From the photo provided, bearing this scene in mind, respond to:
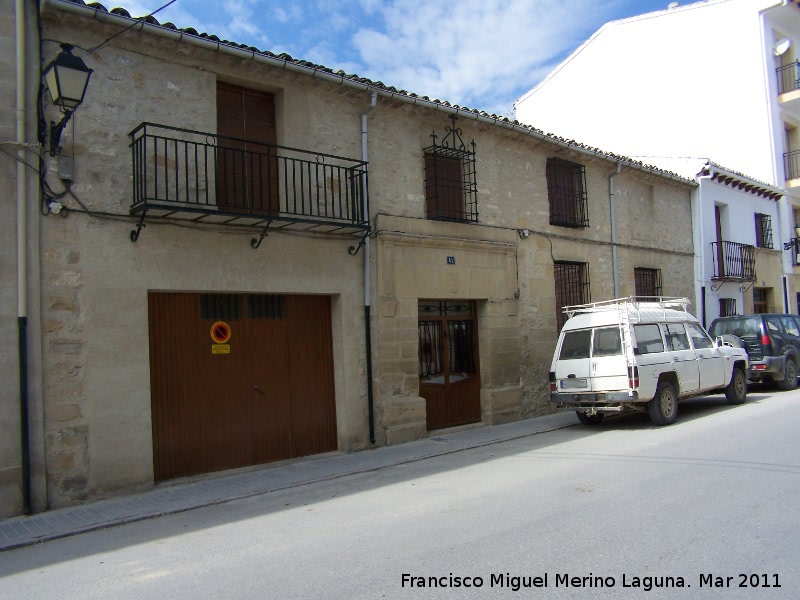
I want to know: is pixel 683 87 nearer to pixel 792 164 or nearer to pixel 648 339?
pixel 792 164

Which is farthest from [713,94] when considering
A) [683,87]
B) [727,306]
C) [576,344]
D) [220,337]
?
[220,337]

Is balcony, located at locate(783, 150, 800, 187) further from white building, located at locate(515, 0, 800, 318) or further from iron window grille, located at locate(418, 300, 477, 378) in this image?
iron window grille, located at locate(418, 300, 477, 378)

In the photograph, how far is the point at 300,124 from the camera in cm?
899

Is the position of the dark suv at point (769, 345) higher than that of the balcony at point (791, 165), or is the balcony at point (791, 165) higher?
the balcony at point (791, 165)

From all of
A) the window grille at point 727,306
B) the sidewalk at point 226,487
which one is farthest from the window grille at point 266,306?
the window grille at point 727,306

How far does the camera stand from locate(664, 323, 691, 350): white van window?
10.3 metres

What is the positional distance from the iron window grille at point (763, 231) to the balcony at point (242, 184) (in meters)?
15.8

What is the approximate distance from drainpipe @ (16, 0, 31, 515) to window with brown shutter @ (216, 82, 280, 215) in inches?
89.2

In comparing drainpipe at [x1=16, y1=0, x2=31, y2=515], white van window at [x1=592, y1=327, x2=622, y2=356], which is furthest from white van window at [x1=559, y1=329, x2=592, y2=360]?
drainpipe at [x1=16, y1=0, x2=31, y2=515]

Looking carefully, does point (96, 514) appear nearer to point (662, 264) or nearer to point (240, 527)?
point (240, 527)

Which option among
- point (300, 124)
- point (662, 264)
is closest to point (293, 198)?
point (300, 124)

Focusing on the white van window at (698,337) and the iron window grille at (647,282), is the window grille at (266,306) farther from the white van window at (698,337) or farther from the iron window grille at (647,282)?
the iron window grille at (647,282)

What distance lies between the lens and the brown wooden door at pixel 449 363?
10508 mm

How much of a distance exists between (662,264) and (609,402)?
758cm
